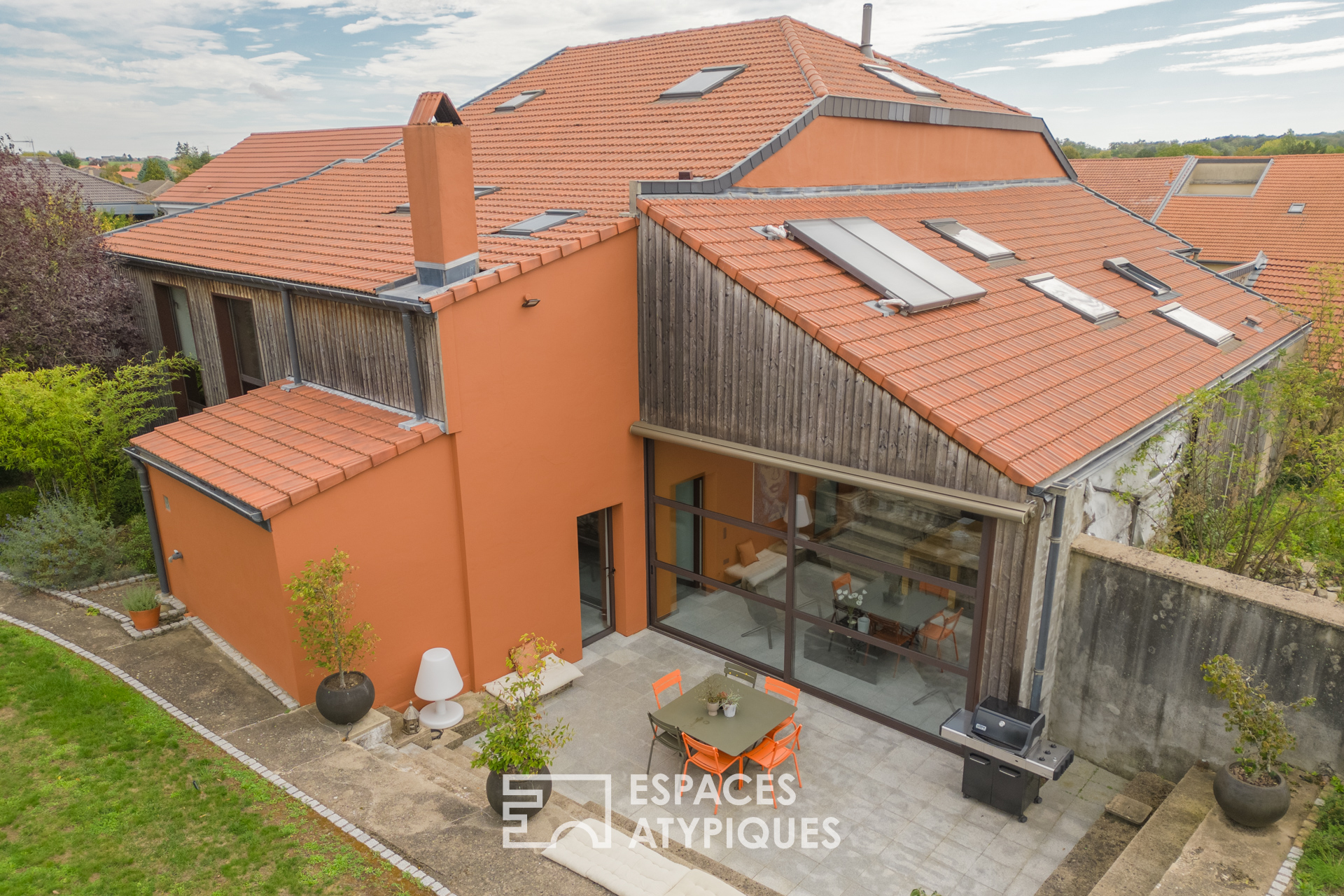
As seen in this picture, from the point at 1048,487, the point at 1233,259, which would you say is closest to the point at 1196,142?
the point at 1233,259

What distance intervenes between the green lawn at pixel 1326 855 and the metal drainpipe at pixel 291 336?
12.0 metres

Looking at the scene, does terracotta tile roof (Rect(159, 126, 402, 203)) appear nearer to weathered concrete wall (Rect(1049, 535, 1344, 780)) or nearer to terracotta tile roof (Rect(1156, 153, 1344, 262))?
weathered concrete wall (Rect(1049, 535, 1344, 780))

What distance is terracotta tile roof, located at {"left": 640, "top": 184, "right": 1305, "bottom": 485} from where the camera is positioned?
328 inches

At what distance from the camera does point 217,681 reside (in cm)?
926

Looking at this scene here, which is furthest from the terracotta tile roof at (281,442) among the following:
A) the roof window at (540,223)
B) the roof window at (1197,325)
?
the roof window at (1197,325)

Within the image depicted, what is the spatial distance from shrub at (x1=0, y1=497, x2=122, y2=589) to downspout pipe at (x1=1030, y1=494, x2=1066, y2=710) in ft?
42.7

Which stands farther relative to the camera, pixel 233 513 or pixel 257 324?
pixel 257 324

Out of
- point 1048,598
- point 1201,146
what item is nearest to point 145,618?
point 1048,598

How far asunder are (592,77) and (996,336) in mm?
10516

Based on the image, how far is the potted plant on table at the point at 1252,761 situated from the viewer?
21.2ft

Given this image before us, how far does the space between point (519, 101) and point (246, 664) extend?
12.5 meters

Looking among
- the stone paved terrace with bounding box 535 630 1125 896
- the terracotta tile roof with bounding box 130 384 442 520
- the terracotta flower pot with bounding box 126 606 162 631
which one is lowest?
the stone paved terrace with bounding box 535 630 1125 896

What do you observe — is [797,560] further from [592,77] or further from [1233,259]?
[1233,259]

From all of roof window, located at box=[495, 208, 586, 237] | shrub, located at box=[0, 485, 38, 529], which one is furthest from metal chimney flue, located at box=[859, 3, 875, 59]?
shrub, located at box=[0, 485, 38, 529]
